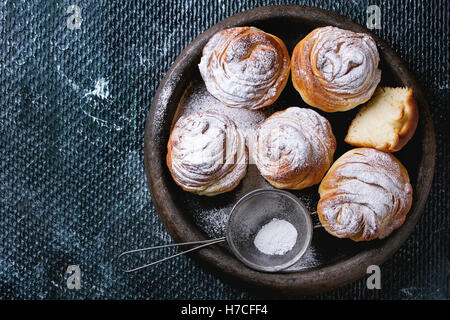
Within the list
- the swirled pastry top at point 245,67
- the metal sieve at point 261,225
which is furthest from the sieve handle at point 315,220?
the swirled pastry top at point 245,67

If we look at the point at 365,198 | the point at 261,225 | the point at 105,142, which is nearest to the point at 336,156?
the point at 365,198

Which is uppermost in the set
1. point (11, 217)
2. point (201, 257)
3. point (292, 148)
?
point (292, 148)

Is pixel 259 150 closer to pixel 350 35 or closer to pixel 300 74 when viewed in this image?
pixel 300 74

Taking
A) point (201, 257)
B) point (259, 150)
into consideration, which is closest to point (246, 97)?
point (259, 150)

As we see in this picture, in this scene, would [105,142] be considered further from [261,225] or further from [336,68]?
[336,68]

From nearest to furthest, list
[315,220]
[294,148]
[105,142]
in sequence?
[294,148]
[315,220]
[105,142]

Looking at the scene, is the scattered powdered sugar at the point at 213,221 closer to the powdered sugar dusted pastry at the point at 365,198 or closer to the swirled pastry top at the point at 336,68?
the powdered sugar dusted pastry at the point at 365,198
